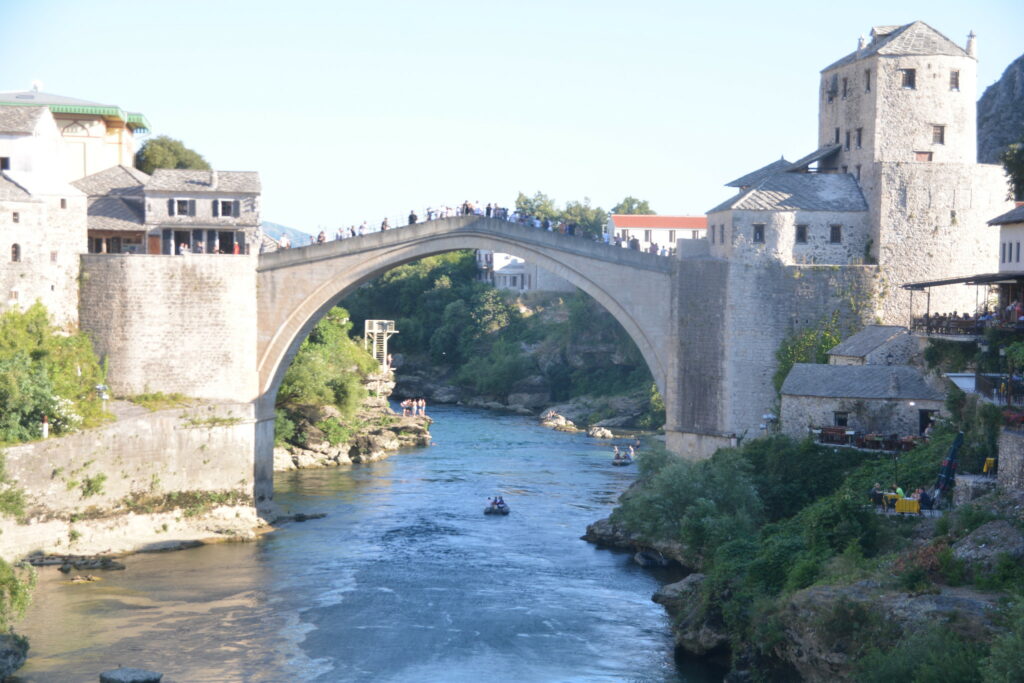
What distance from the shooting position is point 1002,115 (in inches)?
3046

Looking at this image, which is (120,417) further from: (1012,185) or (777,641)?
(1012,185)

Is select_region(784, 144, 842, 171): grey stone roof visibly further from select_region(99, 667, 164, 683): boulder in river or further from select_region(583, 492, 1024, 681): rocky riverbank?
select_region(99, 667, 164, 683): boulder in river

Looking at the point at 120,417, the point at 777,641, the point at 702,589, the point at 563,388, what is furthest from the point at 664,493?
the point at 563,388

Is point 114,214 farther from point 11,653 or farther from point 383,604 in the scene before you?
point 11,653

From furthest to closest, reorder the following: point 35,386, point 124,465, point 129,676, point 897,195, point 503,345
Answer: point 503,345, point 897,195, point 124,465, point 35,386, point 129,676

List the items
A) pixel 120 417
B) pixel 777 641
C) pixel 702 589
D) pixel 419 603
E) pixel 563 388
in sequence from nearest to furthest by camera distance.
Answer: pixel 777 641 < pixel 702 589 < pixel 419 603 < pixel 120 417 < pixel 563 388

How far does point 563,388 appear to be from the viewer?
95812mm

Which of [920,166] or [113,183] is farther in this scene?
[113,183]

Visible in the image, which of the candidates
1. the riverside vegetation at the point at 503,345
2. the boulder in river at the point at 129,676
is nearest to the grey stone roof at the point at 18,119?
the boulder in river at the point at 129,676

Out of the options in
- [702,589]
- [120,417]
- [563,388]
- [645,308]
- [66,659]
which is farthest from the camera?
[563,388]

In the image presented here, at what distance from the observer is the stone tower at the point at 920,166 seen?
49719 millimetres

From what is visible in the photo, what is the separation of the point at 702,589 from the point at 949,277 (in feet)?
58.1

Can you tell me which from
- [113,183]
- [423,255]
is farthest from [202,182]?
[423,255]

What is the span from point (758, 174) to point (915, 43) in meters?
7.69
